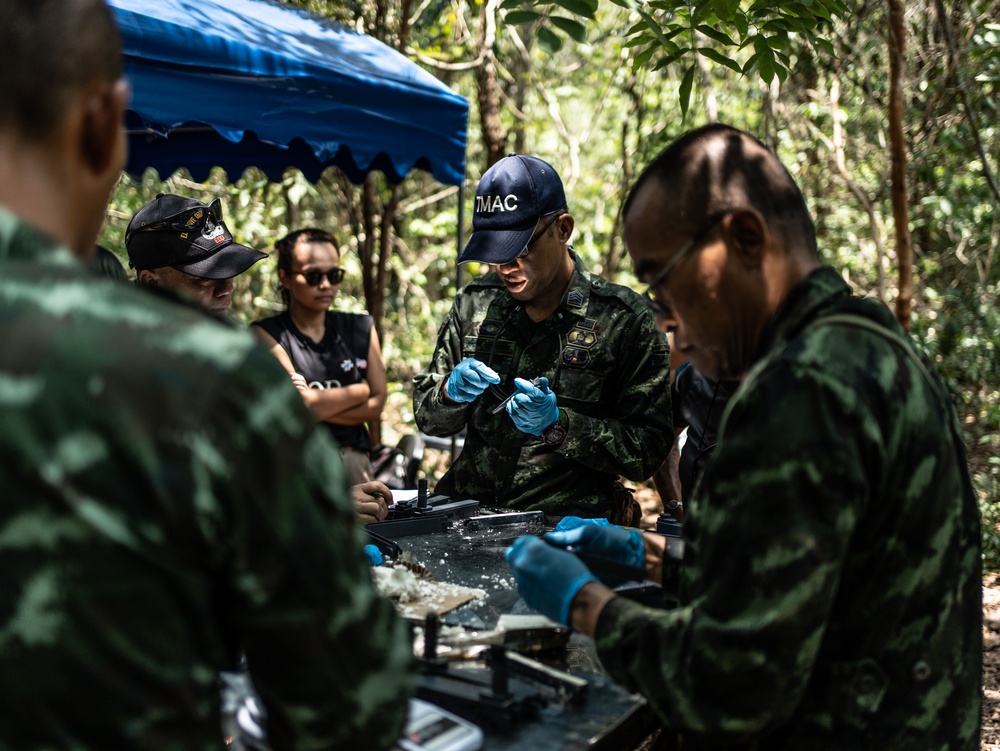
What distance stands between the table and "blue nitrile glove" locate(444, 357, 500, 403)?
0.59 m

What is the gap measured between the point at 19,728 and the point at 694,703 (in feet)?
3.03

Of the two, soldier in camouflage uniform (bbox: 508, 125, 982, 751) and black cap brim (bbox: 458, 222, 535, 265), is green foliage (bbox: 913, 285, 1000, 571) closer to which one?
black cap brim (bbox: 458, 222, 535, 265)

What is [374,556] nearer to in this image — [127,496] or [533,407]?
[533,407]

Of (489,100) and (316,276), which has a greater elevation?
(489,100)

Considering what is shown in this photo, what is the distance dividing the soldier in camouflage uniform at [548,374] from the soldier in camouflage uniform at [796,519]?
1.57 metres

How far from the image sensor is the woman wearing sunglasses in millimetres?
4648

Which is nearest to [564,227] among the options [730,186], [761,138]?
[730,186]

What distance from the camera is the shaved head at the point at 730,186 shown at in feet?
5.13

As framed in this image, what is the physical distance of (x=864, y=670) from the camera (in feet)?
4.67

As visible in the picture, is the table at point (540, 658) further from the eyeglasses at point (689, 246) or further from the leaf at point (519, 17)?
the leaf at point (519, 17)

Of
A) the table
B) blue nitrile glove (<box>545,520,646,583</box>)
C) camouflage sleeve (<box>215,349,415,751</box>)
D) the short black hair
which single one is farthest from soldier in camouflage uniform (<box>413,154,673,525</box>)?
the short black hair

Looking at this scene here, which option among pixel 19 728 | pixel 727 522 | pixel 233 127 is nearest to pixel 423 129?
pixel 233 127

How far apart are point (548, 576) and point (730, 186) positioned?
79 cm

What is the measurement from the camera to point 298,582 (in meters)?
1.02
